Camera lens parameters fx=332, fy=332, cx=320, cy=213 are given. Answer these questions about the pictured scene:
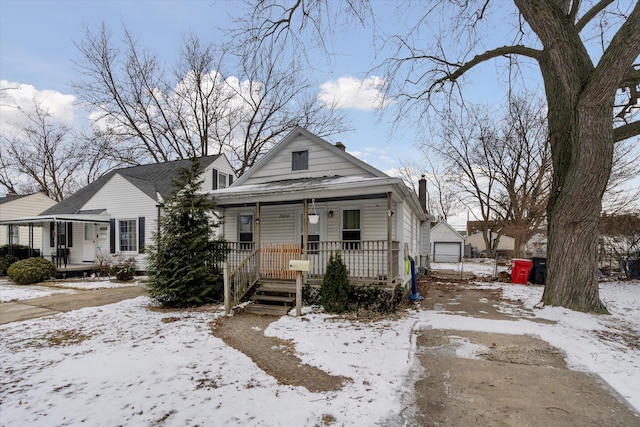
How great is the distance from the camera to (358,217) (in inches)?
388

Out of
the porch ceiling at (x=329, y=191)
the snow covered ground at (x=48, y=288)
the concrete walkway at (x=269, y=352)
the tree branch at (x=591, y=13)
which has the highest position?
the tree branch at (x=591, y=13)

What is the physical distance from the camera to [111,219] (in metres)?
15.0

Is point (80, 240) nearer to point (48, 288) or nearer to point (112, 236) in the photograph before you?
point (112, 236)

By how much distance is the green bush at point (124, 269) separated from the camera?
13.2 m

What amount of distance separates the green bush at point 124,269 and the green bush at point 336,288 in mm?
9624

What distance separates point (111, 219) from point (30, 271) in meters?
3.55

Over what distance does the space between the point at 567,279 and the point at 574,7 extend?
22.4 feet

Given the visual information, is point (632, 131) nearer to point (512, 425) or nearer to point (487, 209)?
point (512, 425)

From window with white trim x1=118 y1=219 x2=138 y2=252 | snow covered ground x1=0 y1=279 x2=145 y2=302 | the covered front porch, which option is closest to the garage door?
window with white trim x1=118 y1=219 x2=138 y2=252

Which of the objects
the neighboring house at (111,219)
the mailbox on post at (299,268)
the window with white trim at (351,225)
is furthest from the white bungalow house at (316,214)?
the neighboring house at (111,219)

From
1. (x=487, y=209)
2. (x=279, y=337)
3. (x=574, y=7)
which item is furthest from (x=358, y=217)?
(x=487, y=209)

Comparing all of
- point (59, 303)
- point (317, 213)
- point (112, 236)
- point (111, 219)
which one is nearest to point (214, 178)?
point (111, 219)

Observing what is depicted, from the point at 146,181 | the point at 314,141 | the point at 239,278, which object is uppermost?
the point at 314,141

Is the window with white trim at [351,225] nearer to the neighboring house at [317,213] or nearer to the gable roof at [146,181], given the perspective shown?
the neighboring house at [317,213]
